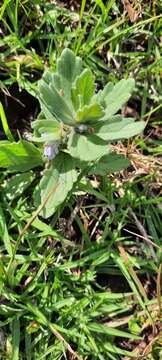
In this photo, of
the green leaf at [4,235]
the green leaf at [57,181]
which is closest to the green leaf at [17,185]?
the green leaf at [4,235]

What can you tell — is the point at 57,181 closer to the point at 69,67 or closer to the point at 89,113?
the point at 89,113

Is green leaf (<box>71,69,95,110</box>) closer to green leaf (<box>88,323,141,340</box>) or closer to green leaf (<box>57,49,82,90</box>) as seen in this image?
green leaf (<box>57,49,82,90</box>)

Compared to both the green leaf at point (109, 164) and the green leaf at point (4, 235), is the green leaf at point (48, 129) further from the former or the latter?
the green leaf at point (4, 235)

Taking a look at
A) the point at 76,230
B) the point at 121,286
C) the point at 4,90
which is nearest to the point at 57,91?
the point at 4,90

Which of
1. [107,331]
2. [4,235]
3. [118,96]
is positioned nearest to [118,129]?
[118,96]

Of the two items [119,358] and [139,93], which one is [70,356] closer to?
[119,358]
